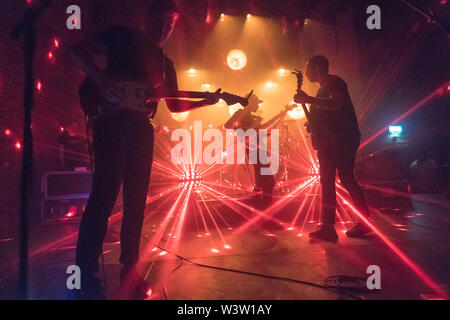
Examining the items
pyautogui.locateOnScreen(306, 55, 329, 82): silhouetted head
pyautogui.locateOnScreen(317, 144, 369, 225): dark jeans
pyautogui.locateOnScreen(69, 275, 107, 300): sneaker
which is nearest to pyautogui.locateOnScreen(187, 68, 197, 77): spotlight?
pyautogui.locateOnScreen(306, 55, 329, 82): silhouetted head

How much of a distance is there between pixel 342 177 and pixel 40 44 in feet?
16.6

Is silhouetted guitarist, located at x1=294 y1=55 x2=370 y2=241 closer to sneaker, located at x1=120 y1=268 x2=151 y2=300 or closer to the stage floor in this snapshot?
the stage floor

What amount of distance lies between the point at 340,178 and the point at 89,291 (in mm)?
2615

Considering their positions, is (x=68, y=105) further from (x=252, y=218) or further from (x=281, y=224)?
(x=281, y=224)

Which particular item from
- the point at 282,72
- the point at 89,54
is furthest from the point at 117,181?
the point at 282,72

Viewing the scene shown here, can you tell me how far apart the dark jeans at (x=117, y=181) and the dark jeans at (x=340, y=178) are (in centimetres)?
212

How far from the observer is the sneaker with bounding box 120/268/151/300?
1.62 m

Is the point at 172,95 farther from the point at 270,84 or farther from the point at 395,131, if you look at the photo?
the point at 395,131

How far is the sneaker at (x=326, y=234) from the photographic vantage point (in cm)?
301

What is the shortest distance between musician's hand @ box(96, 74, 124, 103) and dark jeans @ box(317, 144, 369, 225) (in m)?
2.38

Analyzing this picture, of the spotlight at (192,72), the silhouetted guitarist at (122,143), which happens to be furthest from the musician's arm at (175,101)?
the spotlight at (192,72)

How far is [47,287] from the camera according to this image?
1.80 m

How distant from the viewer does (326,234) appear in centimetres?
305

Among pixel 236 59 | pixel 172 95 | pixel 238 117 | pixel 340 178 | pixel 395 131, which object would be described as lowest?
pixel 340 178
